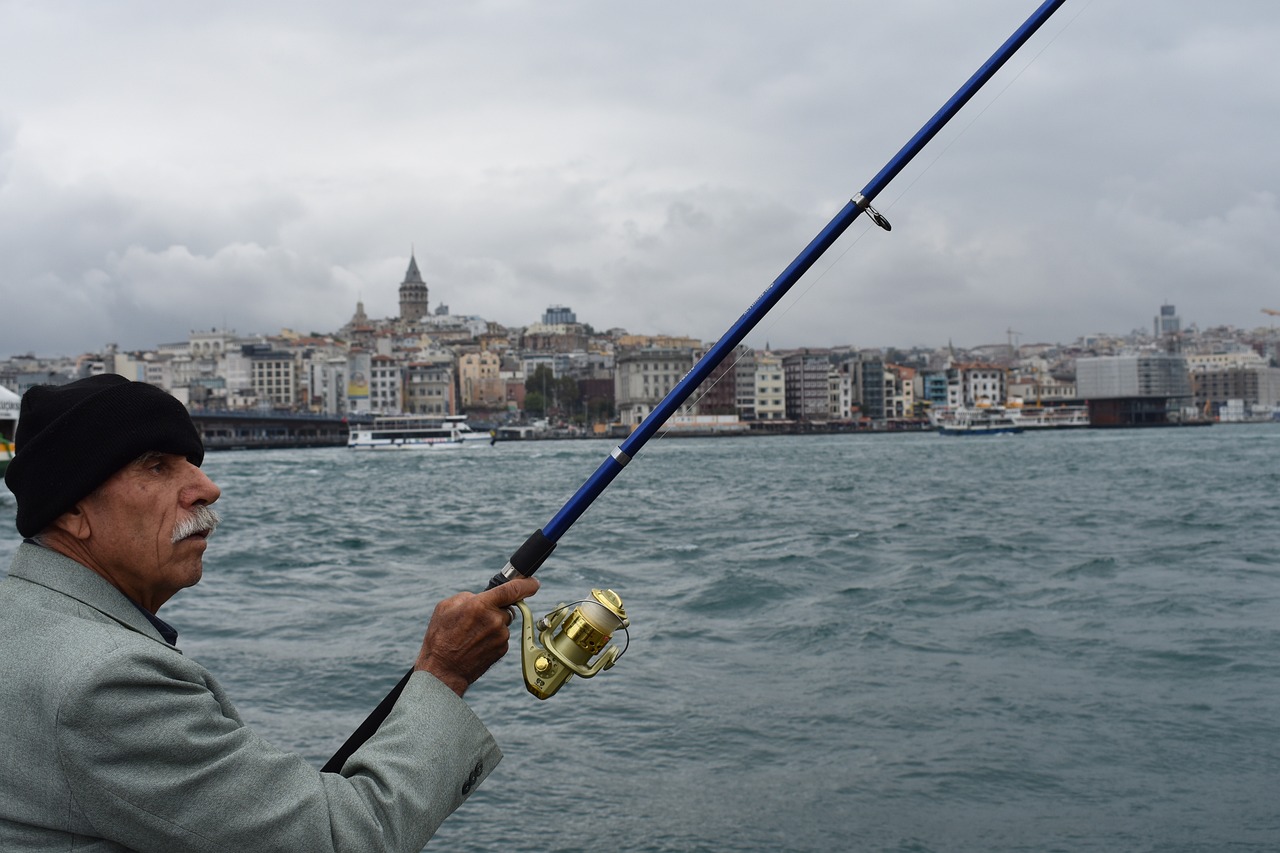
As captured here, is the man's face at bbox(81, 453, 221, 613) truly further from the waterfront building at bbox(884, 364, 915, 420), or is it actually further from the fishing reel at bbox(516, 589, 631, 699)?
the waterfront building at bbox(884, 364, 915, 420)

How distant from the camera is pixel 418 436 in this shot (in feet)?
218

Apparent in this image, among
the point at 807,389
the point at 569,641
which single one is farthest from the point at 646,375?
the point at 569,641

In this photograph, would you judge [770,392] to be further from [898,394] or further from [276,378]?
[276,378]

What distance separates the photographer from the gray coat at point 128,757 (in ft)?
3.50

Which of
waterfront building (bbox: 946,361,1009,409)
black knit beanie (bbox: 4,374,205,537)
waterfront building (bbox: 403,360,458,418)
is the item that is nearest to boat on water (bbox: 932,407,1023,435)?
waterfront building (bbox: 946,361,1009,409)

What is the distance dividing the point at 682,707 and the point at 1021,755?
168 cm

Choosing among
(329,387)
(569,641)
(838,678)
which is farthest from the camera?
(329,387)

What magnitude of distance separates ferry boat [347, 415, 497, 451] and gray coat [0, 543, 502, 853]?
63.4 meters

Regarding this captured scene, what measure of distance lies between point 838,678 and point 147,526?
5.95 meters

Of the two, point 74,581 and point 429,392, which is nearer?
point 74,581

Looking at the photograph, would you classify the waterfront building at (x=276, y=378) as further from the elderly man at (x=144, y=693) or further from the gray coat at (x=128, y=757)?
the gray coat at (x=128, y=757)

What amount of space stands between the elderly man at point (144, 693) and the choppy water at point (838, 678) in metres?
3.22

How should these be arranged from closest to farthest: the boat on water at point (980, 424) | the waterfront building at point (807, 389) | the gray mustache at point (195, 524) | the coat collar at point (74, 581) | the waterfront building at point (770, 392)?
the coat collar at point (74, 581), the gray mustache at point (195, 524), the boat on water at point (980, 424), the waterfront building at point (770, 392), the waterfront building at point (807, 389)

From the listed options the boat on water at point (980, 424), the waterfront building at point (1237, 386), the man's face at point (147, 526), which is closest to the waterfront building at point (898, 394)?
the boat on water at point (980, 424)
